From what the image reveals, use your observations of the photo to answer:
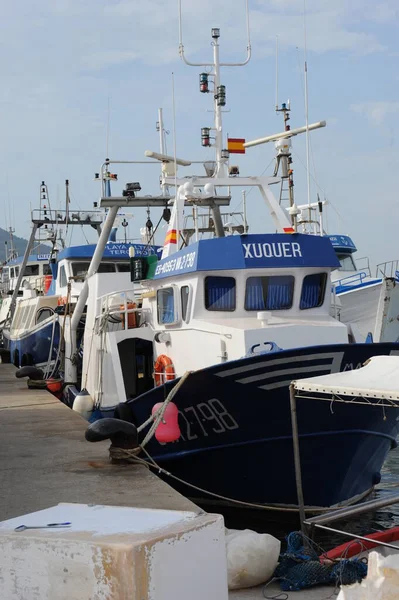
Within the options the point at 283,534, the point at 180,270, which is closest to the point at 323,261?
the point at 180,270

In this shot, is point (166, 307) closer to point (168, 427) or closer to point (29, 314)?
point (168, 427)

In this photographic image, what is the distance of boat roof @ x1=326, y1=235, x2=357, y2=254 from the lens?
2353 cm

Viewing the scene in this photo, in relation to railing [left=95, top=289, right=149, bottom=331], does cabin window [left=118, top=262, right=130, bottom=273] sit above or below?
above

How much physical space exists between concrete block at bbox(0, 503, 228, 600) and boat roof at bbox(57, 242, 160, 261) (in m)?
12.0

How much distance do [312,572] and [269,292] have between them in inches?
196

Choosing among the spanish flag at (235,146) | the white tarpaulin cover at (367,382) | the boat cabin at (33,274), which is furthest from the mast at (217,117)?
the boat cabin at (33,274)

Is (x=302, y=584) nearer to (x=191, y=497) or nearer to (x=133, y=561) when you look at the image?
(x=133, y=561)

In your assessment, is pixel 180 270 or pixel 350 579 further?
pixel 180 270

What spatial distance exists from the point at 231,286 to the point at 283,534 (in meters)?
3.11

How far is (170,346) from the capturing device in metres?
11.0

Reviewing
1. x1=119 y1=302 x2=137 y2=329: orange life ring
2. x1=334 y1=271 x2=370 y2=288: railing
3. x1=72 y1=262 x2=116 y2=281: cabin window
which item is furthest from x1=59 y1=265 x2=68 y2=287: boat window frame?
x1=119 y1=302 x2=137 y2=329: orange life ring

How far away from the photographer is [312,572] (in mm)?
5809

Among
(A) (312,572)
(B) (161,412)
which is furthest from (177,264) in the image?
(A) (312,572)

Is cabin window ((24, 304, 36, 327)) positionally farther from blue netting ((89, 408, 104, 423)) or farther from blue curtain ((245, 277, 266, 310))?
blue curtain ((245, 277, 266, 310))
